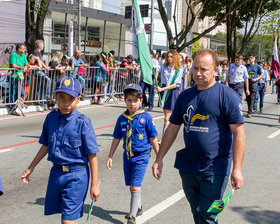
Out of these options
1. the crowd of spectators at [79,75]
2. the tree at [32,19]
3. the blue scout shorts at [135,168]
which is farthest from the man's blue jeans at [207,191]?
the tree at [32,19]

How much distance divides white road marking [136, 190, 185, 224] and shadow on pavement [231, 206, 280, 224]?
74 centimetres

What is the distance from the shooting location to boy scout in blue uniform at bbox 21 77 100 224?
3.13 metres

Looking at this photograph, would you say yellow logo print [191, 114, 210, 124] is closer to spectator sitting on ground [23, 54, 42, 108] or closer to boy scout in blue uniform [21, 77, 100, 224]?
boy scout in blue uniform [21, 77, 100, 224]

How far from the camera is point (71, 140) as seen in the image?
3139 millimetres

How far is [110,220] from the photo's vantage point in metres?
4.29

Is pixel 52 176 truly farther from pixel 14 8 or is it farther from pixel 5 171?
pixel 14 8

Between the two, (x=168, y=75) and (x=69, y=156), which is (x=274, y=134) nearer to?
(x=168, y=75)

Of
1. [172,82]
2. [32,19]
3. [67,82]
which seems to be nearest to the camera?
[67,82]

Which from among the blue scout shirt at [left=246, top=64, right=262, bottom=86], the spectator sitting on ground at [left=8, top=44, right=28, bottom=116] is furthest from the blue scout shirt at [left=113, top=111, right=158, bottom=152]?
the blue scout shirt at [left=246, top=64, right=262, bottom=86]

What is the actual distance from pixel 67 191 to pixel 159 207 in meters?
1.83

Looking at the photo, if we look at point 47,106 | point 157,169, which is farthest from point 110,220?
point 47,106

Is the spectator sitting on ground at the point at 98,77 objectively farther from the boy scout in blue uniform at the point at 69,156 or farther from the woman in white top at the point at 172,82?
the boy scout in blue uniform at the point at 69,156

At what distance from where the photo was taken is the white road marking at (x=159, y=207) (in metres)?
4.35

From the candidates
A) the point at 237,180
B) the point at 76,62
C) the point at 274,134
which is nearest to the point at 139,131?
the point at 237,180
